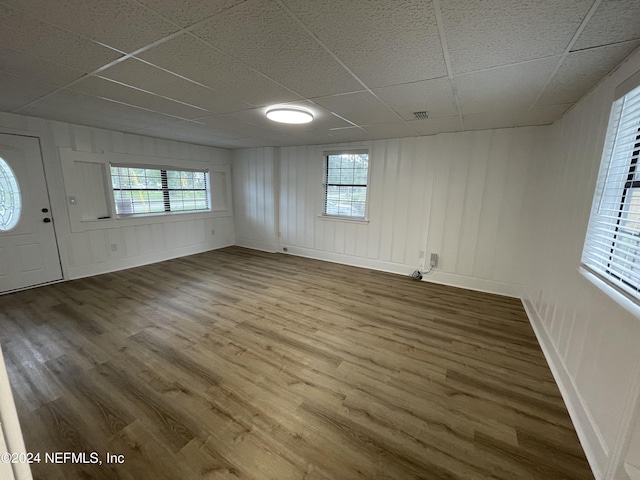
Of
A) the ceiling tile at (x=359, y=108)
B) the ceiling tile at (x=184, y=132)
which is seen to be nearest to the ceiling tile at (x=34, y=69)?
the ceiling tile at (x=184, y=132)

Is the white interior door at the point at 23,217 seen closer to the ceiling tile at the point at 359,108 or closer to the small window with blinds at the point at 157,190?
the small window with blinds at the point at 157,190

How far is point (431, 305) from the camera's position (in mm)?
3436

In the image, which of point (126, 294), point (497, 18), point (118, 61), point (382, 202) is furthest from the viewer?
point (382, 202)

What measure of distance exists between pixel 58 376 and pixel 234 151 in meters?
5.30

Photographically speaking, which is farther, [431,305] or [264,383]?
[431,305]

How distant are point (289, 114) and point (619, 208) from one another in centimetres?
283

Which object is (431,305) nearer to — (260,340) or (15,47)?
(260,340)

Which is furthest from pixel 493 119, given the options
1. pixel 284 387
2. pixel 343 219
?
pixel 284 387

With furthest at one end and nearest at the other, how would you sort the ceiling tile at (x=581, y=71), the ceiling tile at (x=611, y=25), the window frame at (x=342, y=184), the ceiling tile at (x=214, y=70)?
the window frame at (x=342, y=184), the ceiling tile at (x=214, y=70), the ceiling tile at (x=581, y=71), the ceiling tile at (x=611, y=25)

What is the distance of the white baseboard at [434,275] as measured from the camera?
3825mm

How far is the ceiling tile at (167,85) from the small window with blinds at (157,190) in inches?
108

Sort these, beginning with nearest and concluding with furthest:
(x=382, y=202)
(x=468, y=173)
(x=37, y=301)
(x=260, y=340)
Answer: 1. (x=260, y=340)
2. (x=37, y=301)
3. (x=468, y=173)
4. (x=382, y=202)

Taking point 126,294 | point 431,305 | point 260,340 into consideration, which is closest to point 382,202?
point 431,305

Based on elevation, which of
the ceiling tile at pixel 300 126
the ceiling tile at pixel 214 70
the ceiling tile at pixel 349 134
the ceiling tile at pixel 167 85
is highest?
the ceiling tile at pixel 349 134
